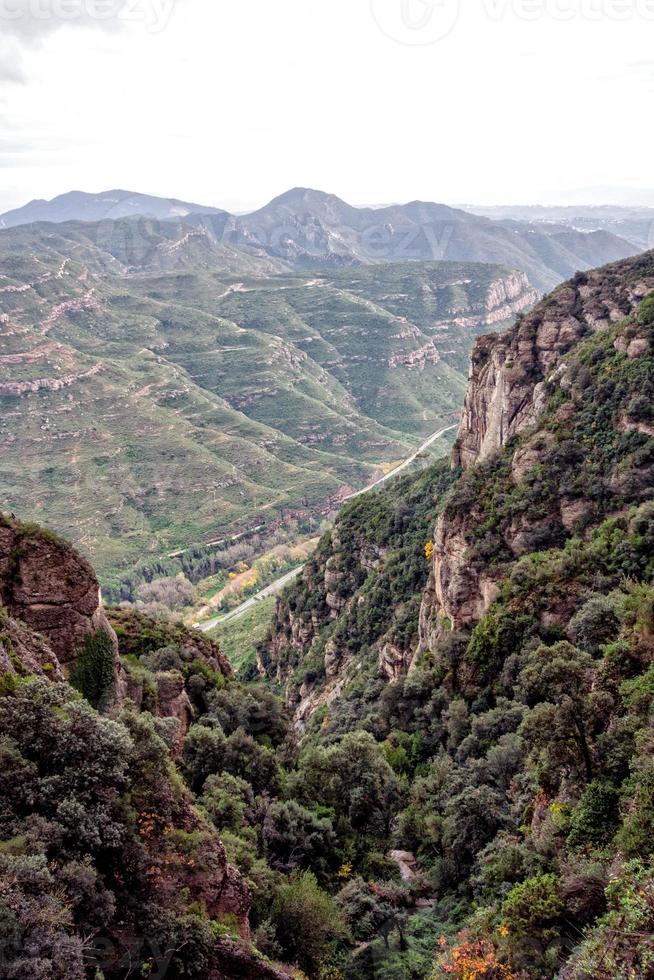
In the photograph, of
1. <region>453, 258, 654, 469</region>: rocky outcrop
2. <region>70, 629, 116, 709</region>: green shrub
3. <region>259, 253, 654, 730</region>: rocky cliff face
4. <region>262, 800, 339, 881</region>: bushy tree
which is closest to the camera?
<region>70, 629, 116, 709</region>: green shrub

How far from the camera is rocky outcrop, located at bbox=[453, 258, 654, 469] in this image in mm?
59344

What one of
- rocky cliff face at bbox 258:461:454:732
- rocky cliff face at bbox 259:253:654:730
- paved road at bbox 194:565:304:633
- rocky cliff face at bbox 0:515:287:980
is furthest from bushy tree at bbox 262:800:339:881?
paved road at bbox 194:565:304:633

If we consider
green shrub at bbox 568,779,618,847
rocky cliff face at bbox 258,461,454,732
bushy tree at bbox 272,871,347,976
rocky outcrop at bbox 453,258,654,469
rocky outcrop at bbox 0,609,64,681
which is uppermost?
rocky outcrop at bbox 453,258,654,469

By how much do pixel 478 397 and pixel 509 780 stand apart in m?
46.5

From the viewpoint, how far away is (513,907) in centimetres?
1786

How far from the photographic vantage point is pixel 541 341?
204ft

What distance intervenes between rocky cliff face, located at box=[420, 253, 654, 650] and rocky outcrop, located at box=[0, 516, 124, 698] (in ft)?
84.1

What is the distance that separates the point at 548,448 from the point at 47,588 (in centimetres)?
3615

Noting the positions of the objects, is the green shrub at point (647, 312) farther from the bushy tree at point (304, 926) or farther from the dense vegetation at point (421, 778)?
the bushy tree at point (304, 926)

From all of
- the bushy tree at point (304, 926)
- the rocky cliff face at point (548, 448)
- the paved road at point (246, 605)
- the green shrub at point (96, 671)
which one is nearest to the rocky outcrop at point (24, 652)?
the green shrub at point (96, 671)

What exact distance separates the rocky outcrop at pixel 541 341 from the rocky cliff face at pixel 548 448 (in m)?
0.12

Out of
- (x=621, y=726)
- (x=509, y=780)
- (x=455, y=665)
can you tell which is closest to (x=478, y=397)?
(x=455, y=665)

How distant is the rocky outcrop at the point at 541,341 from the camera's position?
59.3 m

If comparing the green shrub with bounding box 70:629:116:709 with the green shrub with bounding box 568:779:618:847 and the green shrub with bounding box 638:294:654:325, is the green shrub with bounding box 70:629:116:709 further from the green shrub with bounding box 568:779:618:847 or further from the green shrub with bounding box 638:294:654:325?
the green shrub with bounding box 638:294:654:325
